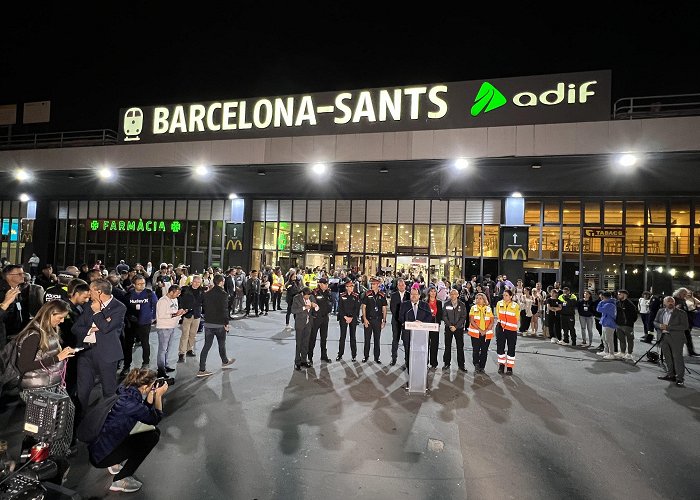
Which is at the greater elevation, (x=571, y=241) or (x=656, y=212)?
(x=656, y=212)

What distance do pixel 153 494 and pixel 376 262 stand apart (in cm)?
1841

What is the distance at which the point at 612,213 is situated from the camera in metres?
18.5

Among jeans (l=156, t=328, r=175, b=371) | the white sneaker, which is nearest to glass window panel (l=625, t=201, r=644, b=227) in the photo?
jeans (l=156, t=328, r=175, b=371)

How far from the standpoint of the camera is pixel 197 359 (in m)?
8.22

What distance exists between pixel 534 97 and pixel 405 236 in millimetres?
9605

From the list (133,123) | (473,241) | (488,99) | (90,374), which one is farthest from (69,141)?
(473,241)

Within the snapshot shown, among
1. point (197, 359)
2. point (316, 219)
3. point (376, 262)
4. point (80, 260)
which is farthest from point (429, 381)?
point (80, 260)

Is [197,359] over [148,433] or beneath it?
beneath

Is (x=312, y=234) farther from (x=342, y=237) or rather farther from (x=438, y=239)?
(x=438, y=239)

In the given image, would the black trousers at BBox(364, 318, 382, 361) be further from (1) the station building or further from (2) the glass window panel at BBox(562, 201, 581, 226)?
(2) the glass window panel at BBox(562, 201, 581, 226)

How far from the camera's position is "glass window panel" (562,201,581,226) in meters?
18.8

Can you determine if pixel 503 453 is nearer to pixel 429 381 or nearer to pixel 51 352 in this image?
pixel 429 381

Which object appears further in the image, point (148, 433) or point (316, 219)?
point (316, 219)

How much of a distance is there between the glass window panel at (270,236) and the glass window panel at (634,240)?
59.7 feet
